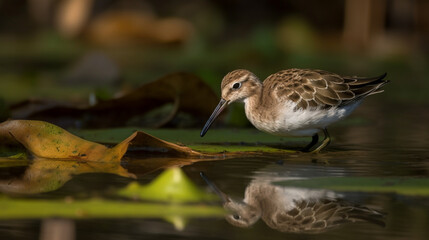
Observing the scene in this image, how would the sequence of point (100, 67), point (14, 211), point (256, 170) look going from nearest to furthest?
point (14, 211), point (256, 170), point (100, 67)

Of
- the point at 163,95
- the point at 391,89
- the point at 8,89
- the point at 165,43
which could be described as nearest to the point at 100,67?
the point at 8,89

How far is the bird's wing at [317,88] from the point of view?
719 cm

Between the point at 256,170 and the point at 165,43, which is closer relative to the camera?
the point at 256,170

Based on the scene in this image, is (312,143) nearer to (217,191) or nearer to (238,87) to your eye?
(238,87)

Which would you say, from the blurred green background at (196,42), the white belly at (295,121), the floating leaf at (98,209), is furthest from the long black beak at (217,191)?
the blurred green background at (196,42)

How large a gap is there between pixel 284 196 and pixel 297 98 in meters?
2.27

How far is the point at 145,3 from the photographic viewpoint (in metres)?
23.4

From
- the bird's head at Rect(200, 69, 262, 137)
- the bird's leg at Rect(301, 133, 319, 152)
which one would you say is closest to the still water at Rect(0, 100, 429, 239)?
the bird's leg at Rect(301, 133, 319, 152)

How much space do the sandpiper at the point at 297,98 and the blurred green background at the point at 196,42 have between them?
8.55 ft

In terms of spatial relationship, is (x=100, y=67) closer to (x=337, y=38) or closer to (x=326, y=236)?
(x=337, y=38)

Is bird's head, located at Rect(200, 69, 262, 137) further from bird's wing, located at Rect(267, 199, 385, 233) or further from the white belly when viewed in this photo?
bird's wing, located at Rect(267, 199, 385, 233)

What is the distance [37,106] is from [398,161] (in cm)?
437

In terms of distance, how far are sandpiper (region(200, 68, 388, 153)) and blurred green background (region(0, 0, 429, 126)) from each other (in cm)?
261

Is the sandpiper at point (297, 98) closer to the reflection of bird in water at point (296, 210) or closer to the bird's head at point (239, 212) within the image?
the reflection of bird in water at point (296, 210)
